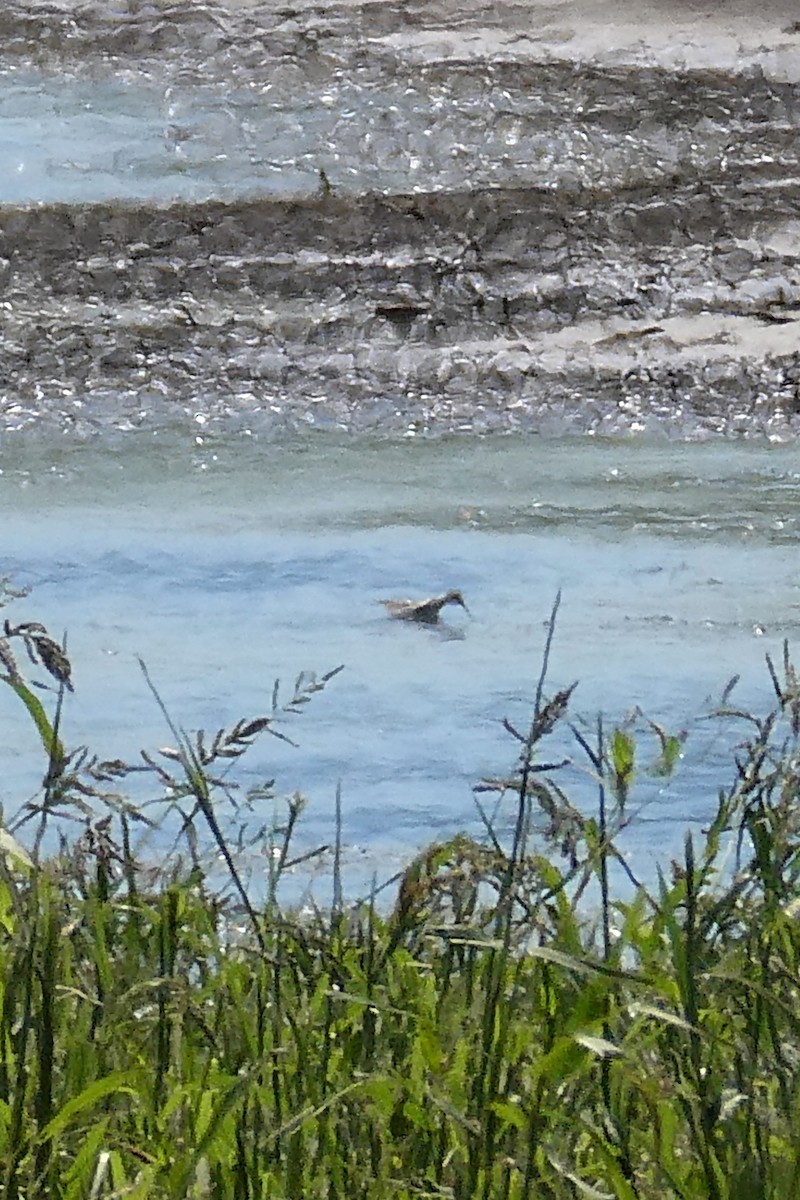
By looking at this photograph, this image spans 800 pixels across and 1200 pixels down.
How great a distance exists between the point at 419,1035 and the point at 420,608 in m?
1.07

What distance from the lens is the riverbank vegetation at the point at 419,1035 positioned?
2.87 feet

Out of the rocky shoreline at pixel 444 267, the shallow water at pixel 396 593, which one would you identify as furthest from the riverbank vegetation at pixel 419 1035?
the rocky shoreline at pixel 444 267

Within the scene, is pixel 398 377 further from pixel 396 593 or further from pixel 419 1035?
pixel 419 1035

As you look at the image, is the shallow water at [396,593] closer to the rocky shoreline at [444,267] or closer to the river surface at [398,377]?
the river surface at [398,377]

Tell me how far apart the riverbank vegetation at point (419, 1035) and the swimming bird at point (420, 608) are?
828 millimetres

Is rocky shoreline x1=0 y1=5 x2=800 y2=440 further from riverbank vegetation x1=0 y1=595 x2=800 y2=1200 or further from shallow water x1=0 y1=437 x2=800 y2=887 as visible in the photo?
riverbank vegetation x1=0 y1=595 x2=800 y2=1200

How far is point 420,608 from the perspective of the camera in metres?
2.09

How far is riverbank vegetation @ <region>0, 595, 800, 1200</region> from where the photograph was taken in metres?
0.87

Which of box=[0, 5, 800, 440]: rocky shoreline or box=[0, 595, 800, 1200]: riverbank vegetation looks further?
box=[0, 5, 800, 440]: rocky shoreline

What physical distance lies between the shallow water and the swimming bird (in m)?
0.02

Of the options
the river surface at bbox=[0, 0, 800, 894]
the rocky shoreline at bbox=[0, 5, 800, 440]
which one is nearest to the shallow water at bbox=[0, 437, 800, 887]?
the river surface at bbox=[0, 0, 800, 894]

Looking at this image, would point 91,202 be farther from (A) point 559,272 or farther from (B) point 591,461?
(B) point 591,461

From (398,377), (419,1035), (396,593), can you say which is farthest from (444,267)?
(419,1035)

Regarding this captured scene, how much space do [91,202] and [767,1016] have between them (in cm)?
293
